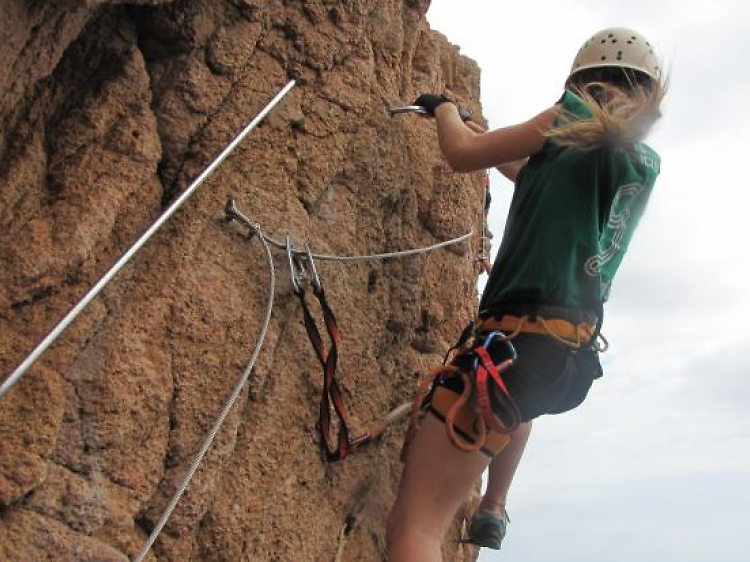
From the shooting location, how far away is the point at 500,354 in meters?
3.62

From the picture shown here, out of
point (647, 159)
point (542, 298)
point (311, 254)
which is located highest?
point (647, 159)

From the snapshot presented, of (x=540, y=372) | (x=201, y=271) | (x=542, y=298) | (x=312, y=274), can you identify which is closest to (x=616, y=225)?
(x=542, y=298)

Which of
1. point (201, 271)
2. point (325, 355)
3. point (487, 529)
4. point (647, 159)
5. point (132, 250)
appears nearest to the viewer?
point (132, 250)

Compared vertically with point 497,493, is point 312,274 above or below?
above

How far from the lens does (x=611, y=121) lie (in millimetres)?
3514

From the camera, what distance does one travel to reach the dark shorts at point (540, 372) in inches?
141

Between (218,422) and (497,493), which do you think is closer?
(218,422)

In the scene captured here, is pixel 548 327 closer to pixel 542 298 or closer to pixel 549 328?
pixel 549 328

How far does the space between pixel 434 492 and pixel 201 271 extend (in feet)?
4.13

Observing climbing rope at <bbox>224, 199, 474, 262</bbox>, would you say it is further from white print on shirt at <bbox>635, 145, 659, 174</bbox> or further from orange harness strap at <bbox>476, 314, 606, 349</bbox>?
white print on shirt at <bbox>635, 145, 659, 174</bbox>

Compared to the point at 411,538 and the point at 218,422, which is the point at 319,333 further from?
the point at 411,538

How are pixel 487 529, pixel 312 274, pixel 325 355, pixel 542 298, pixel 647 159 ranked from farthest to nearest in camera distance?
pixel 487 529 < pixel 325 355 < pixel 312 274 < pixel 647 159 < pixel 542 298

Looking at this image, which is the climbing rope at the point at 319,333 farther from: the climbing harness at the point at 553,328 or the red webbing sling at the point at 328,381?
the climbing harness at the point at 553,328

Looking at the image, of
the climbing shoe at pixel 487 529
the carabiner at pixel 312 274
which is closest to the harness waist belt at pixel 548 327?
the carabiner at pixel 312 274
